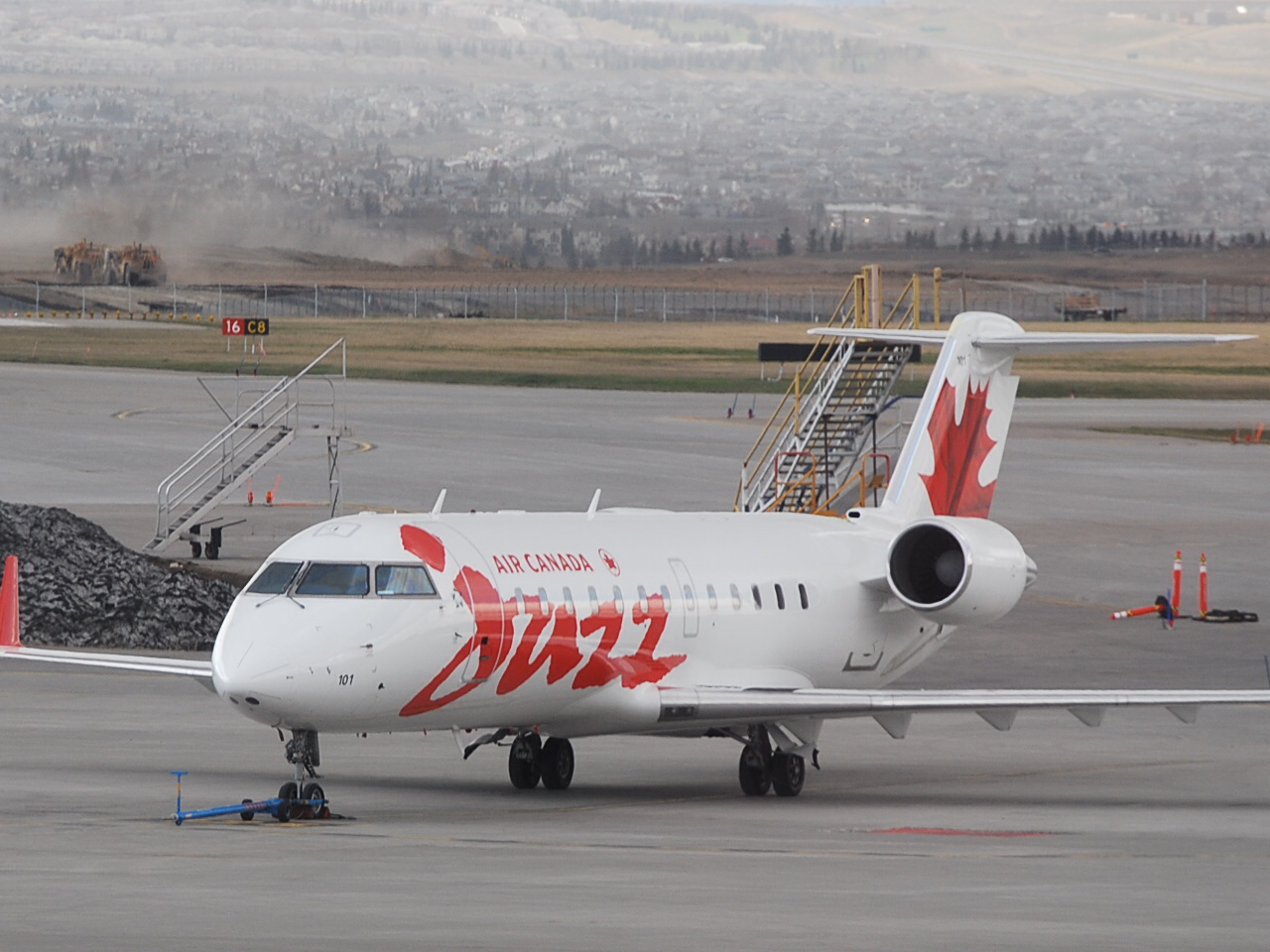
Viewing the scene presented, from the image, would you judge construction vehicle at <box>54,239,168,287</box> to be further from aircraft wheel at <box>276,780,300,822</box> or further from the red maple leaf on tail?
Result: aircraft wheel at <box>276,780,300,822</box>

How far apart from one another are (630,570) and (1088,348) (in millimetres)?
6997

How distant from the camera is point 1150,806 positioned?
2453cm

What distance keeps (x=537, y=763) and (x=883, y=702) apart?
407cm

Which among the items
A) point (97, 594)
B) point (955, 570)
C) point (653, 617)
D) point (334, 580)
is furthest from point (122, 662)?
point (97, 594)

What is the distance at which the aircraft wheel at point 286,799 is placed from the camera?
857 inches

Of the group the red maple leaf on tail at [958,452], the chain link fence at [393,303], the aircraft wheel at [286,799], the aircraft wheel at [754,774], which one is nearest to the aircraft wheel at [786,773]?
the aircraft wheel at [754,774]

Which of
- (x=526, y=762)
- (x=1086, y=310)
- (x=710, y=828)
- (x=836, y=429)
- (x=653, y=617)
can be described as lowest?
(x=710, y=828)

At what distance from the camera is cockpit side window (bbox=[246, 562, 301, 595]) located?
2244 centimetres

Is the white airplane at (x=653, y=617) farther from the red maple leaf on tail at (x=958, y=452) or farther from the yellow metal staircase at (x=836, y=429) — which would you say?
the yellow metal staircase at (x=836, y=429)

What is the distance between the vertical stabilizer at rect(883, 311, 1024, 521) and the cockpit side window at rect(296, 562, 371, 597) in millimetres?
8718

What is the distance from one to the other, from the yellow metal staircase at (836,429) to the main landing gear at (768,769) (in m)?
20.4

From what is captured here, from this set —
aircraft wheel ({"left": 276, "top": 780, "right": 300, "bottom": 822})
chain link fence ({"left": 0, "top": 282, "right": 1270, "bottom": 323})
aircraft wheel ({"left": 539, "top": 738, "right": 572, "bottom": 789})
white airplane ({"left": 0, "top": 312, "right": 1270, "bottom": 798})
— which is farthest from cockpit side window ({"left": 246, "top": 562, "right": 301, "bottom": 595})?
chain link fence ({"left": 0, "top": 282, "right": 1270, "bottom": 323})

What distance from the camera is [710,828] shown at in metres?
22.4

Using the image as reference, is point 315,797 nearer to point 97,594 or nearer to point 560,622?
point 560,622
